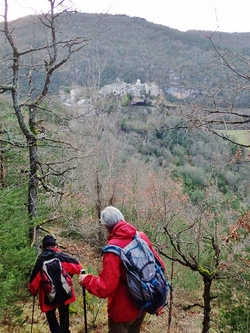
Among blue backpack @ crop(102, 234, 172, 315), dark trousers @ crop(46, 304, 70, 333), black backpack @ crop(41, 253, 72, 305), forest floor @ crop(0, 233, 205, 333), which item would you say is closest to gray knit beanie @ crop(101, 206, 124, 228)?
blue backpack @ crop(102, 234, 172, 315)

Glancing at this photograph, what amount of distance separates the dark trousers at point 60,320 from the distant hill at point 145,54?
3.82 meters

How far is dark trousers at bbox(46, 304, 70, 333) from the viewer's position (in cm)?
382

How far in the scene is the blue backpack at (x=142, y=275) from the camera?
2697 millimetres

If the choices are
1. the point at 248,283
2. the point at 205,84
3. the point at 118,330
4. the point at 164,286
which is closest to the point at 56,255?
the point at 118,330

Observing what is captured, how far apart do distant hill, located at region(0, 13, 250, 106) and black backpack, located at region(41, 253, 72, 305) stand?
11.6 ft

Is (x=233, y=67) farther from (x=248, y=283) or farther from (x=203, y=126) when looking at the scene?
(x=248, y=283)

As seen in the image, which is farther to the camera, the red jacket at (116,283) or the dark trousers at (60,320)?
the dark trousers at (60,320)

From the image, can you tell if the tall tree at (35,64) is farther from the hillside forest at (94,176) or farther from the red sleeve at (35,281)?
the red sleeve at (35,281)

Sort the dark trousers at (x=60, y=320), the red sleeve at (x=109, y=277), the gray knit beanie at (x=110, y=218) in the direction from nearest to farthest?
1. the red sleeve at (x=109, y=277)
2. the gray knit beanie at (x=110, y=218)
3. the dark trousers at (x=60, y=320)

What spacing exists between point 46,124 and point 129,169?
42.7 feet

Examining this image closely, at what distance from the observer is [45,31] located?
6.60 metres

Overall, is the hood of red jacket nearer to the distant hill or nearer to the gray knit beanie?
the gray knit beanie

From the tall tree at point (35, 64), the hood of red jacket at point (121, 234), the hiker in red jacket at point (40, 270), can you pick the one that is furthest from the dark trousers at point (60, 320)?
the tall tree at point (35, 64)

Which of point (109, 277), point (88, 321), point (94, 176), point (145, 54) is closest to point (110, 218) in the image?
point (109, 277)
